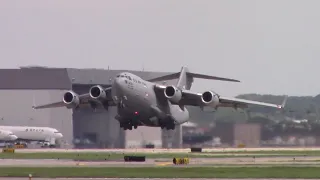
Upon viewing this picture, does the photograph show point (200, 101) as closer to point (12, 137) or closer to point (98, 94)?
point (98, 94)

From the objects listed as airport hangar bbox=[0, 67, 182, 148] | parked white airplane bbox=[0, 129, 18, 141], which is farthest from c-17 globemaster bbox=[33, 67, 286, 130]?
parked white airplane bbox=[0, 129, 18, 141]

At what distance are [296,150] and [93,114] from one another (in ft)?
109

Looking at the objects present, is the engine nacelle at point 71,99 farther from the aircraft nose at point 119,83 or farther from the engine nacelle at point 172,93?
the engine nacelle at point 172,93

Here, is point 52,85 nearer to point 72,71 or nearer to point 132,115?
point 72,71

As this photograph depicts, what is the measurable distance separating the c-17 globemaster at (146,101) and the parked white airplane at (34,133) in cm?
3619

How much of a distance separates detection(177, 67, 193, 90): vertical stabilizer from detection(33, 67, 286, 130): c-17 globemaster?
1.12 m

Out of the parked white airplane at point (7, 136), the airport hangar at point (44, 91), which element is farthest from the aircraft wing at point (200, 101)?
the parked white airplane at point (7, 136)

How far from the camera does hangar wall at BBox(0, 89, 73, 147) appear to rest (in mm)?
113312

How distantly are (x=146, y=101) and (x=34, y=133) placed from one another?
47.9 metres

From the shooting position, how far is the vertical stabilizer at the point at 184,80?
77387 millimetres

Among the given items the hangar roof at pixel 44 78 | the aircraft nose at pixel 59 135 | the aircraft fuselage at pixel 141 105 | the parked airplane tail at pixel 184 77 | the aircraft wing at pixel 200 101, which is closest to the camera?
the aircraft fuselage at pixel 141 105

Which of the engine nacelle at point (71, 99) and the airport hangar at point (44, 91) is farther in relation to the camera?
the airport hangar at point (44, 91)

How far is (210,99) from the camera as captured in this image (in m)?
71.3

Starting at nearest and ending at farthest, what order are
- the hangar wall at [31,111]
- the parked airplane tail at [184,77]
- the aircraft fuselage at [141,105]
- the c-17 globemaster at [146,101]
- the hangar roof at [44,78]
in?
the aircraft fuselage at [141,105]
the c-17 globemaster at [146,101]
the parked airplane tail at [184,77]
the hangar wall at [31,111]
the hangar roof at [44,78]
